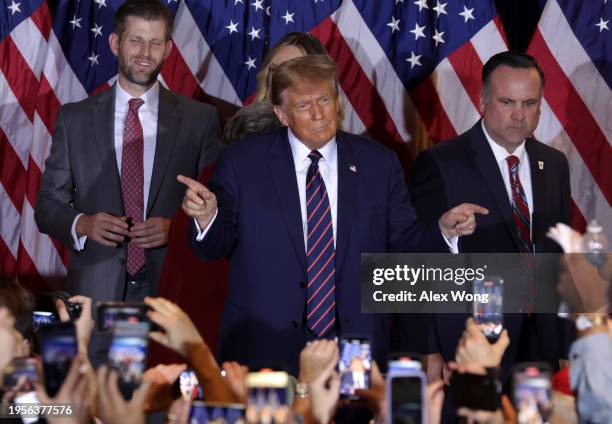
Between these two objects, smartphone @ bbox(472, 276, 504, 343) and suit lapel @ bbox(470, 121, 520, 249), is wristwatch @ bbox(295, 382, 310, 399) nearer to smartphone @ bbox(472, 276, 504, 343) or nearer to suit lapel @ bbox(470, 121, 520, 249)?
smartphone @ bbox(472, 276, 504, 343)

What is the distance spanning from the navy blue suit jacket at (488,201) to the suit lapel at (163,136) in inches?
42.0

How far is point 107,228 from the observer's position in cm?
459

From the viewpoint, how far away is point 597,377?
274 cm

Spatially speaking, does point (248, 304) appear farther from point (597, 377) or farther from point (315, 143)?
point (597, 377)

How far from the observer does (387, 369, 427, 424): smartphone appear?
2.62 metres

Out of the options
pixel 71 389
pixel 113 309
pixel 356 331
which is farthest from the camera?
pixel 356 331

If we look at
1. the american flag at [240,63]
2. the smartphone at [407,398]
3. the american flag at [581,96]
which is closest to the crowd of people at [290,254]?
the smartphone at [407,398]

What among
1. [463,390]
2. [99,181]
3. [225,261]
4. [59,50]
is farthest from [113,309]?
[59,50]

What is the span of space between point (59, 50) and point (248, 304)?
7.59 feet

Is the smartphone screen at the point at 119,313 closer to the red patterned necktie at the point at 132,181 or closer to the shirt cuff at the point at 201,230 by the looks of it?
the shirt cuff at the point at 201,230

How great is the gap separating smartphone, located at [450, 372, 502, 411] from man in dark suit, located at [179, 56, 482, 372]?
1.19 m

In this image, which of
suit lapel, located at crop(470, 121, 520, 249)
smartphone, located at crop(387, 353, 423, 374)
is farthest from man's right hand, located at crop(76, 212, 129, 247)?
smartphone, located at crop(387, 353, 423, 374)

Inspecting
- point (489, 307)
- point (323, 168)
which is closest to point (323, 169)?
point (323, 168)

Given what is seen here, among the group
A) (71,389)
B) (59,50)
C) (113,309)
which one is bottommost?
(71,389)
